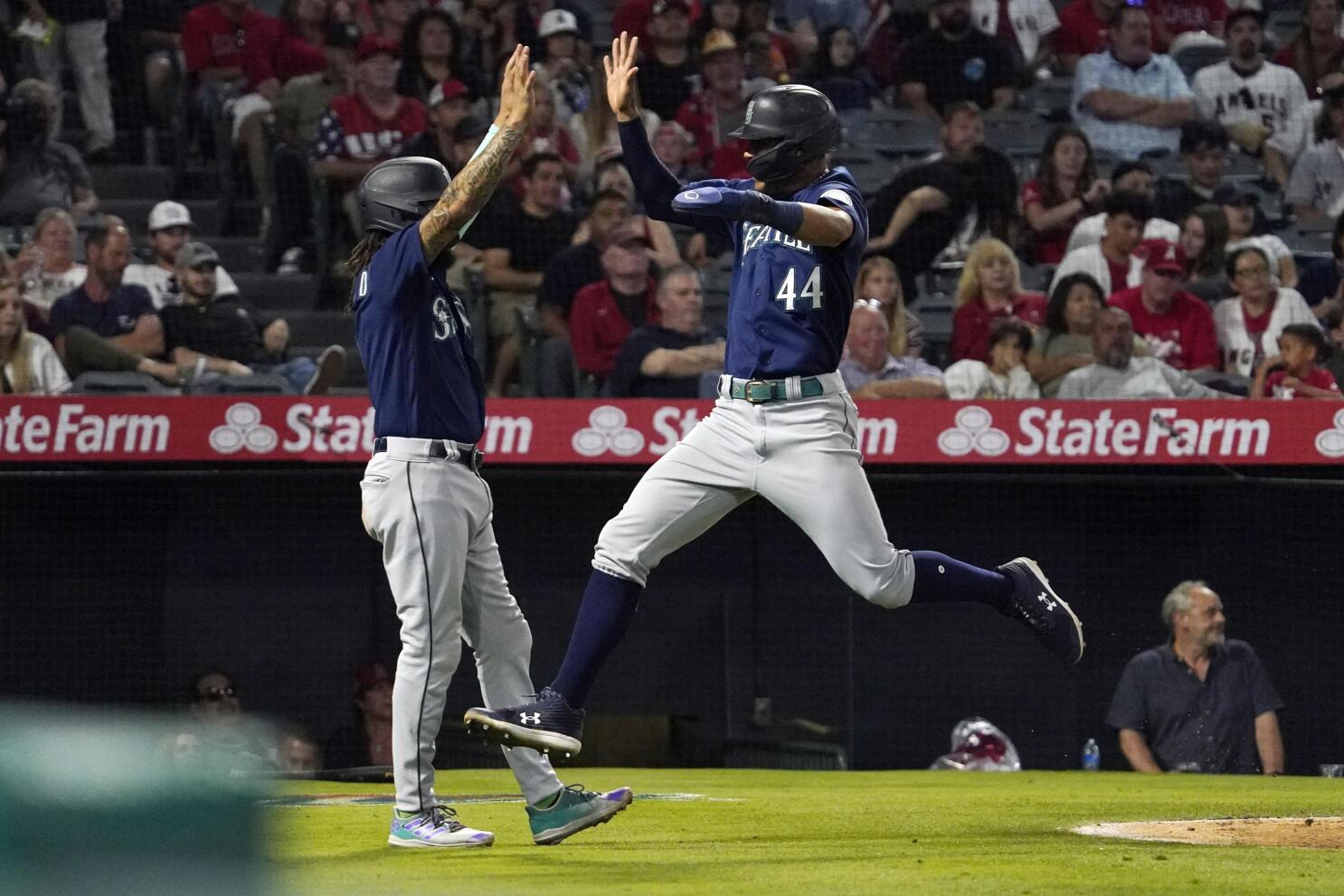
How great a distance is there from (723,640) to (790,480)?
4.79m

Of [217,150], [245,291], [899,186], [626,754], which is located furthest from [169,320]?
[899,186]

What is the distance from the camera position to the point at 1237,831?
5512mm

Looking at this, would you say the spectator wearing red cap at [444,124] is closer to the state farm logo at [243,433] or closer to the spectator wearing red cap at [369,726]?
the state farm logo at [243,433]

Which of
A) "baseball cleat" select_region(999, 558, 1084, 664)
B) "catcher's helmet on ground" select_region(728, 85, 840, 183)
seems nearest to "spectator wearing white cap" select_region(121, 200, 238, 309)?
"catcher's helmet on ground" select_region(728, 85, 840, 183)

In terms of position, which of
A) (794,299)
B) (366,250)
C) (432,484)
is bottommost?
(432,484)

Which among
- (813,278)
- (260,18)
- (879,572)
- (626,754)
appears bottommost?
(626,754)

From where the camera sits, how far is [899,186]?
1064cm

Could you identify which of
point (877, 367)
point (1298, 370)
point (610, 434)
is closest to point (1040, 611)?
point (610, 434)

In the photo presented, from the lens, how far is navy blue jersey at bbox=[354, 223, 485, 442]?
16.2 ft

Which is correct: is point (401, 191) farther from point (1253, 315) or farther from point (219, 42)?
point (219, 42)

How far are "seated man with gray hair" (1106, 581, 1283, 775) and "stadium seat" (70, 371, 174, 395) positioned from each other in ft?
14.5

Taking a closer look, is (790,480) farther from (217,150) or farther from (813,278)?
(217,150)

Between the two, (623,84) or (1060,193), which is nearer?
(623,84)

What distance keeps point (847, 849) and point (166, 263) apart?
580cm
